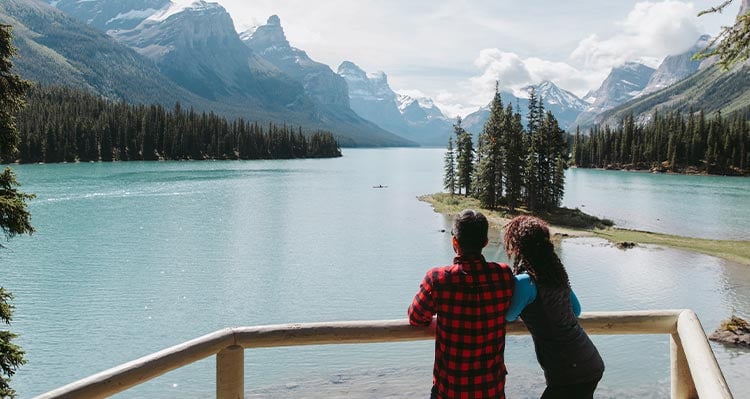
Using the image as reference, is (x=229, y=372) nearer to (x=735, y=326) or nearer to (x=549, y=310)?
(x=549, y=310)

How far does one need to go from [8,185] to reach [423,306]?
799cm

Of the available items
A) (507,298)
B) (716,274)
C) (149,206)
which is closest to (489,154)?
(716,274)

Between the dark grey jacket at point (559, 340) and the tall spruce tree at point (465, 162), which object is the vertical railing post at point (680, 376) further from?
the tall spruce tree at point (465, 162)

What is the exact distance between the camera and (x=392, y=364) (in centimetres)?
1914

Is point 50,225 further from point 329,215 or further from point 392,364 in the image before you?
point 392,364

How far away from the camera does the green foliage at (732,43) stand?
318 inches

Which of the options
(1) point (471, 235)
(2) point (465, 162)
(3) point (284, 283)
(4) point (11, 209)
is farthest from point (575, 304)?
(2) point (465, 162)

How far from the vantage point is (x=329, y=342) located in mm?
4969

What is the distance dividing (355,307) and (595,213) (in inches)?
1892

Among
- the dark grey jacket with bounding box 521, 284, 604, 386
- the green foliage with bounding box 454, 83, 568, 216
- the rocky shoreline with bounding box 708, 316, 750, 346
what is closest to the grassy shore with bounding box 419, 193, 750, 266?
the green foliage with bounding box 454, 83, 568, 216

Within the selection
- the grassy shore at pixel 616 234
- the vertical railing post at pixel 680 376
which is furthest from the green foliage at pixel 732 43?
the grassy shore at pixel 616 234

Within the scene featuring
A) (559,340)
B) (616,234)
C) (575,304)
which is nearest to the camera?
(559,340)

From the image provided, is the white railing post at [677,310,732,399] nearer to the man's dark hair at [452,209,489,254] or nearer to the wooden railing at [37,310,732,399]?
the wooden railing at [37,310,732,399]

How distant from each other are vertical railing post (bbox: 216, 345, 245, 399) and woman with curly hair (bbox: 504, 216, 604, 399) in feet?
7.47
